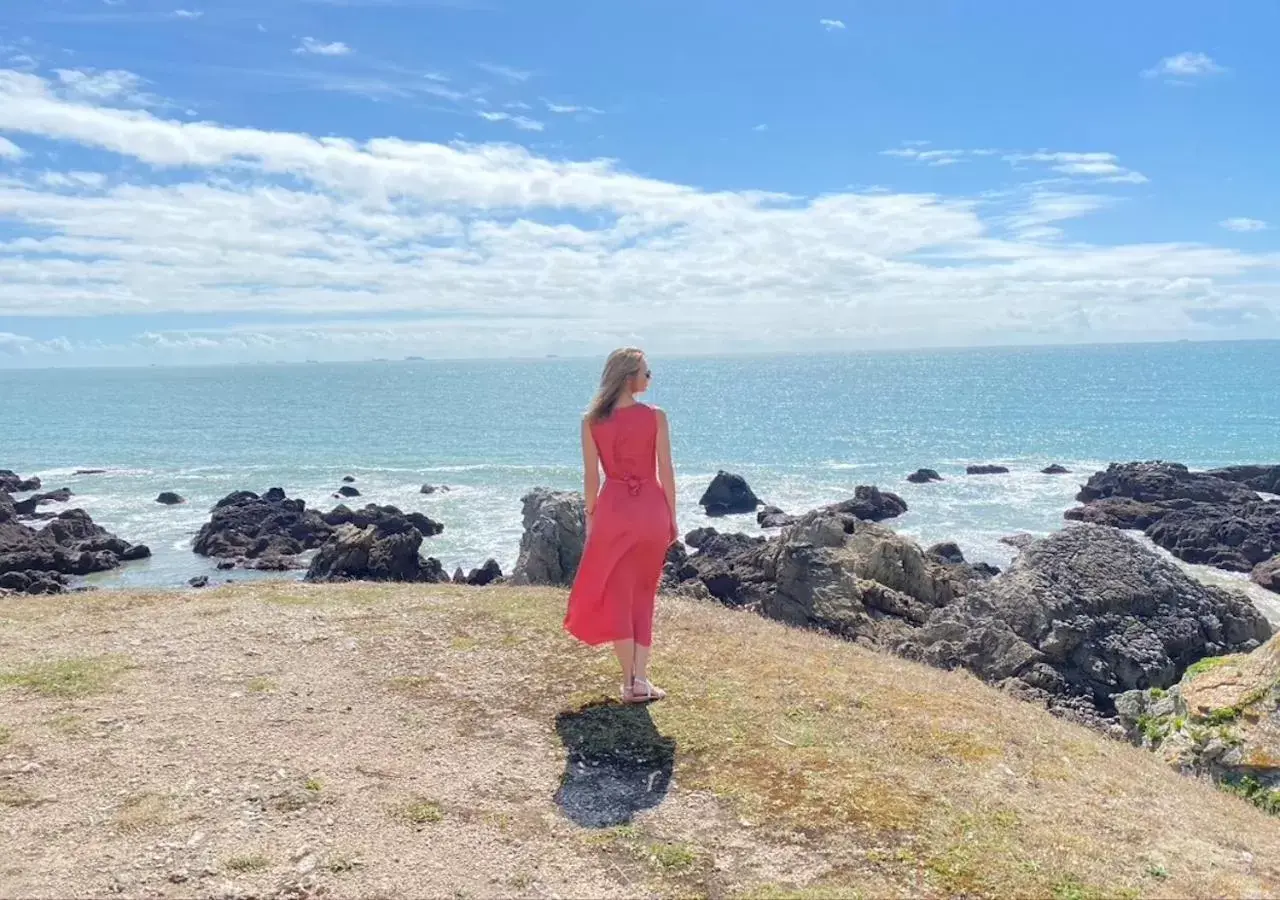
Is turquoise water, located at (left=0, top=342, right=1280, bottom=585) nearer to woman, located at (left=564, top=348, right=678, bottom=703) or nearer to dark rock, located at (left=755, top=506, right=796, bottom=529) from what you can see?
dark rock, located at (left=755, top=506, right=796, bottom=529)

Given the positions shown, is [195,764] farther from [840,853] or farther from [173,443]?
[173,443]

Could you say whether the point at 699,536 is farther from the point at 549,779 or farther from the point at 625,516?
the point at 549,779

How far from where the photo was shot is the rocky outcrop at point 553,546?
3095 centimetres

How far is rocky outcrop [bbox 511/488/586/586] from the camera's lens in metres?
31.0

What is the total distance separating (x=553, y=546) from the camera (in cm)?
3114

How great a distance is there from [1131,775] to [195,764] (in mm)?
8346

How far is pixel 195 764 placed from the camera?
848 centimetres

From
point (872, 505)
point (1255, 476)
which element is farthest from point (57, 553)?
point (1255, 476)

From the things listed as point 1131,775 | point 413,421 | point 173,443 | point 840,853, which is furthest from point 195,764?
point 413,421

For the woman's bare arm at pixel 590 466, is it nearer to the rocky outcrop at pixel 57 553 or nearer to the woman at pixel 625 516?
the woman at pixel 625 516

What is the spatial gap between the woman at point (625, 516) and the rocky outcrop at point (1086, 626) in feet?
35.1

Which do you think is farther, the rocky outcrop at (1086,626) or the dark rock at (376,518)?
the dark rock at (376,518)

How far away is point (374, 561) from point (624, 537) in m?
29.5

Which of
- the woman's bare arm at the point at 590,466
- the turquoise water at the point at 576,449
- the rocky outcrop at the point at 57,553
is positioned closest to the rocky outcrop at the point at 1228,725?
the woman's bare arm at the point at 590,466
